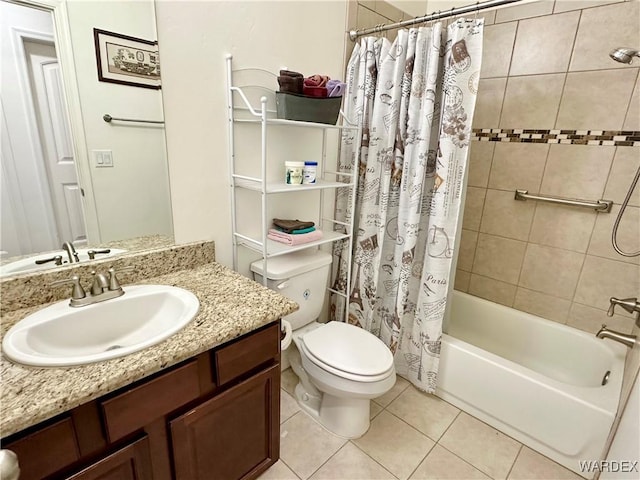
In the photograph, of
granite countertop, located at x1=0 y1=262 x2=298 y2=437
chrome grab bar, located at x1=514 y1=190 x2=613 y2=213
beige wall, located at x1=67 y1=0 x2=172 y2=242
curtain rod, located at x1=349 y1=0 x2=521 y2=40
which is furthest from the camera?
chrome grab bar, located at x1=514 y1=190 x2=613 y2=213

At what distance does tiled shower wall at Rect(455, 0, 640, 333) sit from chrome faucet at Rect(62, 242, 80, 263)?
2.09 metres

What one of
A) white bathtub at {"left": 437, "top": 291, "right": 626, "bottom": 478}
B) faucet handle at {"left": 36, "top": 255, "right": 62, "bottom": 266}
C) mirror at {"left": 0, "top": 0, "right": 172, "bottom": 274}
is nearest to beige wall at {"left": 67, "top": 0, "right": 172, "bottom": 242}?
mirror at {"left": 0, "top": 0, "right": 172, "bottom": 274}

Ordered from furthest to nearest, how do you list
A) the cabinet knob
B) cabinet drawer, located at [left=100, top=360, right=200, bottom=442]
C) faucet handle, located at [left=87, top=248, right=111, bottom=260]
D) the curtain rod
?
the curtain rod, faucet handle, located at [left=87, top=248, right=111, bottom=260], cabinet drawer, located at [left=100, top=360, right=200, bottom=442], the cabinet knob

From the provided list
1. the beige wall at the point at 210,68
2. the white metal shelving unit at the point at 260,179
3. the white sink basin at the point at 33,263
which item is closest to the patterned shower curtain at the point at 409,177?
the white metal shelving unit at the point at 260,179

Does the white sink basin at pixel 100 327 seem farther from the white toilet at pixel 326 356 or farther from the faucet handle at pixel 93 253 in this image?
the white toilet at pixel 326 356

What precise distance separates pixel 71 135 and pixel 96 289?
0.48m

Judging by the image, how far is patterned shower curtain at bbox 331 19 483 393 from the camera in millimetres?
1461

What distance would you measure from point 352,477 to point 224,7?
196cm

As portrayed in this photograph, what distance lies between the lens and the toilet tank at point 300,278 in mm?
1548

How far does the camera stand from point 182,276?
131 cm

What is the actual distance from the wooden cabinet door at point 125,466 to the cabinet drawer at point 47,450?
6cm

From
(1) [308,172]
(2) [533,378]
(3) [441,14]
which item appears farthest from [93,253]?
(2) [533,378]

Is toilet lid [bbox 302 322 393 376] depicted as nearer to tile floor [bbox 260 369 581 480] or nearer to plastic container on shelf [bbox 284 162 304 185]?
tile floor [bbox 260 369 581 480]

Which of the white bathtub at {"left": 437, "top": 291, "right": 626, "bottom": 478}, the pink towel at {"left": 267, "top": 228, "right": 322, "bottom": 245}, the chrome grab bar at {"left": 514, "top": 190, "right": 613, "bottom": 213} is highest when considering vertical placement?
the chrome grab bar at {"left": 514, "top": 190, "right": 613, "bottom": 213}
